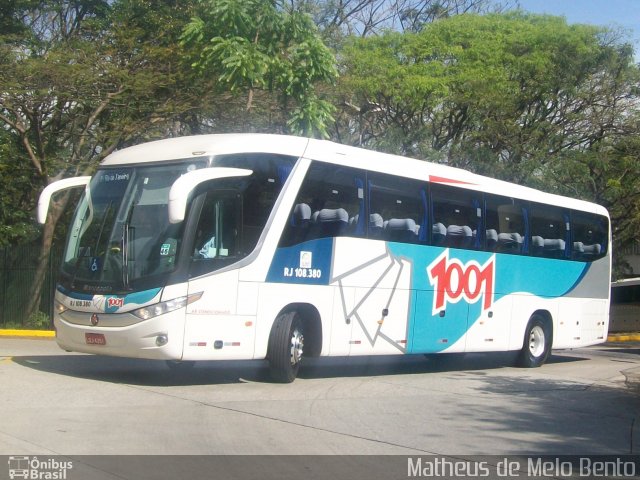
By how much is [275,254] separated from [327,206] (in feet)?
4.17

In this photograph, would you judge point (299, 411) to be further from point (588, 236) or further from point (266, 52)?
point (266, 52)

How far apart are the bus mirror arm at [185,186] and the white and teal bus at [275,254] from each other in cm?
2

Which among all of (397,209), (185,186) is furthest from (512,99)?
(185,186)

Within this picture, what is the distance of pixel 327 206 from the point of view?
41.4ft

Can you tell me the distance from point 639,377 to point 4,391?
10995 millimetres

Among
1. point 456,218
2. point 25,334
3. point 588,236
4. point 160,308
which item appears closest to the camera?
point 160,308

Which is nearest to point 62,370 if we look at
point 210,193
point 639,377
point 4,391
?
point 4,391

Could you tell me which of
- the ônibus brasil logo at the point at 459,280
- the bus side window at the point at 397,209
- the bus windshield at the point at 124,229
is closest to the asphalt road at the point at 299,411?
the ônibus brasil logo at the point at 459,280

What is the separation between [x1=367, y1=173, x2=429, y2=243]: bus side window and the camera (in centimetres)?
1353

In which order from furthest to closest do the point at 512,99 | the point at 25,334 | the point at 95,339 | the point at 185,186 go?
the point at 512,99 < the point at 25,334 < the point at 95,339 < the point at 185,186

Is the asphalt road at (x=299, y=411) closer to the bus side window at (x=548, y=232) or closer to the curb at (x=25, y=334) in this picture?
the bus side window at (x=548, y=232)

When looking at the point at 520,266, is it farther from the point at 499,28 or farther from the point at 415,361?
the point at 499,28

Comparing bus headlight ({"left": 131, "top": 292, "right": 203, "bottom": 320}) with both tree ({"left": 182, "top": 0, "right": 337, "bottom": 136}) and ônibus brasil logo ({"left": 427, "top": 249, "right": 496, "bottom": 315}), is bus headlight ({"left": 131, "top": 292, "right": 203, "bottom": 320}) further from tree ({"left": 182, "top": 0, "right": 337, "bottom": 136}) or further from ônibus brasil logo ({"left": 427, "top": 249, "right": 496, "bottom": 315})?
tree ({"left": 182, "top": 0, "right": 337, "bottom": 136})

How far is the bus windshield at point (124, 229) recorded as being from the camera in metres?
11.0
